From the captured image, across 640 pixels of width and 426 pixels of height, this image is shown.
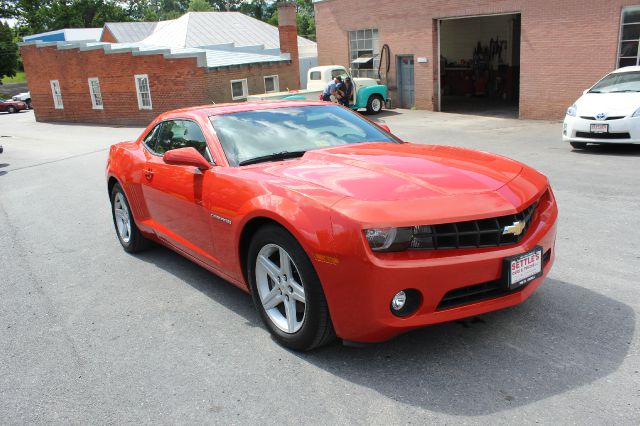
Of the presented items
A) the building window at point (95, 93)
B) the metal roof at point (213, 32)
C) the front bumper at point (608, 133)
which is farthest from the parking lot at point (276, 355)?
the metal roof at point (213, 32)

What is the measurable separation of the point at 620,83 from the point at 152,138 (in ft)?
31.7

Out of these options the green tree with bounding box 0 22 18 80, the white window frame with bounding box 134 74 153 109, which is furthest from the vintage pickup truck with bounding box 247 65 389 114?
the green tree with bounding box 0 22 18 80

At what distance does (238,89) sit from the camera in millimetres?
25359

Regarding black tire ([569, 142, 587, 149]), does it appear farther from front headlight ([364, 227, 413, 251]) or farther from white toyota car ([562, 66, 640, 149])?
front headlight ([364, 227, 413, 251])

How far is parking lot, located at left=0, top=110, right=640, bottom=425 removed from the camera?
2967mm

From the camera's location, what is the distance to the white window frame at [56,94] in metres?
30.4

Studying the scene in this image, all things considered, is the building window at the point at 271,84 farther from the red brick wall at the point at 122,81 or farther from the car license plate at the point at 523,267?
the car license plate at the point at 523,267

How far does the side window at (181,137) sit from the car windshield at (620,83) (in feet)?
30.3

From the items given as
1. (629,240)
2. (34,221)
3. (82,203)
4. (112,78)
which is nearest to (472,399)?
(629,240)

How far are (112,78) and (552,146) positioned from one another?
69.5ft

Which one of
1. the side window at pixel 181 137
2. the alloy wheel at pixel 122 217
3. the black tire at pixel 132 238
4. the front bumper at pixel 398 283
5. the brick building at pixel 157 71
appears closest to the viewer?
the front bumper at pixel 398 283

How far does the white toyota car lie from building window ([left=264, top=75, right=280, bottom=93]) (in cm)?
1835

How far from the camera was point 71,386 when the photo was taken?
3.40m

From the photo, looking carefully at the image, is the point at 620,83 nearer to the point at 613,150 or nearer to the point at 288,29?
the point at 613,150
